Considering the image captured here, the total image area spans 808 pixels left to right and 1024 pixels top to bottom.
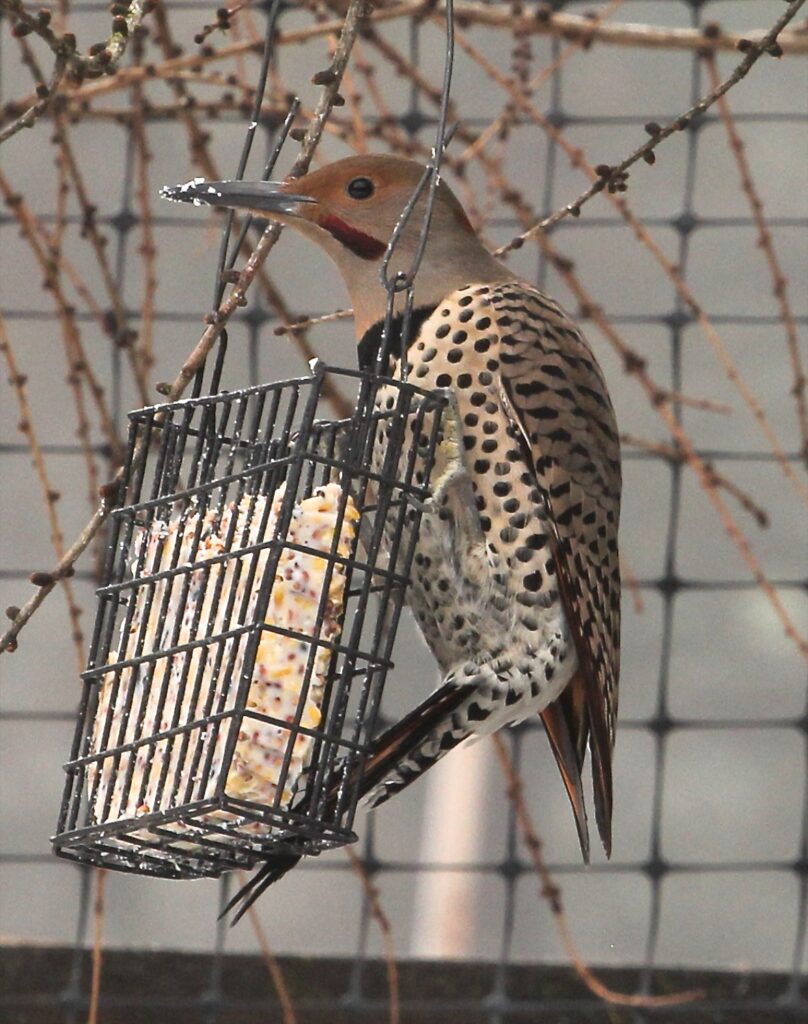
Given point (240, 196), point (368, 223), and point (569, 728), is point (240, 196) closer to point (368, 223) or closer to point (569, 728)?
point (368, 223)

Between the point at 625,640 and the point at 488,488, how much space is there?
333cm

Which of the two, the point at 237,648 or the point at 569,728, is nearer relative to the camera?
the point at 237,648

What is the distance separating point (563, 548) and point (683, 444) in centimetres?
74

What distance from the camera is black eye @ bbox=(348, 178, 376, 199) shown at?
9.02 feet

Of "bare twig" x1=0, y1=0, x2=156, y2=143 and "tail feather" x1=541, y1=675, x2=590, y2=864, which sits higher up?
"bare twig" x1=0, y1=0, x2=156, y2=143

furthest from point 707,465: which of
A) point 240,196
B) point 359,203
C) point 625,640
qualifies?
point 625,640

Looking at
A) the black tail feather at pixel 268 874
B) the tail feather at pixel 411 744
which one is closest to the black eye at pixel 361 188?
the tail feather at pixel 411 744

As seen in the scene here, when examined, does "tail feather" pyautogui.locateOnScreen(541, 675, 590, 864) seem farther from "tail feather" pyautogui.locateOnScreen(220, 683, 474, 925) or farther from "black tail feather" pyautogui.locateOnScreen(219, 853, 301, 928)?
"black tail feather" pyautogui.locateOnScreen(219, 853, 301, 928)

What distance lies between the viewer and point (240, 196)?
8.34 ft

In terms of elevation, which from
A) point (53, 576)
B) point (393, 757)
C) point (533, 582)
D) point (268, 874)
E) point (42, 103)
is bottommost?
point (268, 874)

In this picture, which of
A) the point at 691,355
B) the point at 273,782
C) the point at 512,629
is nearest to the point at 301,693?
the point at 273,782

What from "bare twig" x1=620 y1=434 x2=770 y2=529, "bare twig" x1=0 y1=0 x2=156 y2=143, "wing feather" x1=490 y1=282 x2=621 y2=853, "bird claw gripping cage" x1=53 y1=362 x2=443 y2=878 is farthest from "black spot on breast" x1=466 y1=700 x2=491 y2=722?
"bare twig" x1=0 y1=0 x2=156 y2=143

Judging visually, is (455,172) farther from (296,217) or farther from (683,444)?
(296,217)

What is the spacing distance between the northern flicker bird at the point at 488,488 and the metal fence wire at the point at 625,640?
1.60 ft
